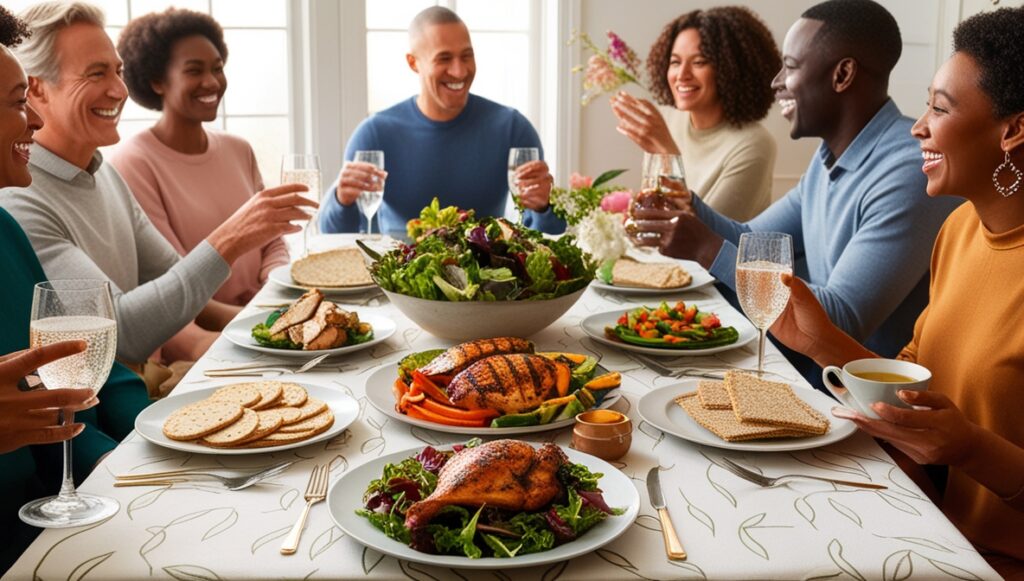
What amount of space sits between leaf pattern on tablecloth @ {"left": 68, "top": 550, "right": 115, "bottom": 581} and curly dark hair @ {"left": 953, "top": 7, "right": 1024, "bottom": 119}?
139 cm

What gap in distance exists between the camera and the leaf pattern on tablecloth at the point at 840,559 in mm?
986

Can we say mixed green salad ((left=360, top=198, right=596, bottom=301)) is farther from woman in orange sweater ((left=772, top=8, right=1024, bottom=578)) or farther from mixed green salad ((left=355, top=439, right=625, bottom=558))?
mixed green salad ((left=355, top=439, right=625, bottom=558))

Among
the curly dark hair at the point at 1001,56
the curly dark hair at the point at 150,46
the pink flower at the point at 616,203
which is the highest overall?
the curly dark hair at the point at 150,46

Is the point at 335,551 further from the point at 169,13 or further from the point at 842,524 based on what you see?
the point at 169,13

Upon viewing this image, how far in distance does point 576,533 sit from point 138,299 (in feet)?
4.71

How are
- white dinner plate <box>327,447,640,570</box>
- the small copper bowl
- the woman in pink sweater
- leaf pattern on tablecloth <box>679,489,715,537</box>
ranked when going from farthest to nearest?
1. the woman in pink sweater
2. the small copper bowl
3. leaf pattern on tablecloth <box>679,489,715,537</box>
4. white dinner plate <box>327,447,640,570</box>

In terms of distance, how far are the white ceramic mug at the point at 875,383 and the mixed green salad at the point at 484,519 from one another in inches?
15.8

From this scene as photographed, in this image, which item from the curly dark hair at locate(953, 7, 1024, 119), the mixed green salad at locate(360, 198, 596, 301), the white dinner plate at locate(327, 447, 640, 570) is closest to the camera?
the white dinner plate at locate(327, 447, 640, 570)

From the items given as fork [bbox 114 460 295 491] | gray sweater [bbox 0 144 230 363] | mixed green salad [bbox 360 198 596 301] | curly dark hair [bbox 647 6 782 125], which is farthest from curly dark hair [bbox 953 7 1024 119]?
curly dark hair [bbox 647 6 782 125]

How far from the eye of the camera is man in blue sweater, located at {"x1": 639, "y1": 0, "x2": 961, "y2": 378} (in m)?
2.14

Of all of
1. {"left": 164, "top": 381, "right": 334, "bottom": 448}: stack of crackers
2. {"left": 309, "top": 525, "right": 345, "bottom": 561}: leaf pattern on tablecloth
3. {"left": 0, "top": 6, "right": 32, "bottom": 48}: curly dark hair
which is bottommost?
{"left": 309, "top": 525, "right": 345, "bottom": 561}: leaf pattern on tablecloth

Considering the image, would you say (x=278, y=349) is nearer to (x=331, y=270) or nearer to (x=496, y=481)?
(x=331, y=270)

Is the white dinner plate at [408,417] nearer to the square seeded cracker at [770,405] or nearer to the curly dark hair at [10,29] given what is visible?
the square seeded cracker at [770,405]

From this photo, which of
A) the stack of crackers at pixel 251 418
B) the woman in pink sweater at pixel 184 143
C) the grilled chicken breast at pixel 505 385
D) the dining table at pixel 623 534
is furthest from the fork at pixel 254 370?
the woman in pink sweater at pixel 184 143
